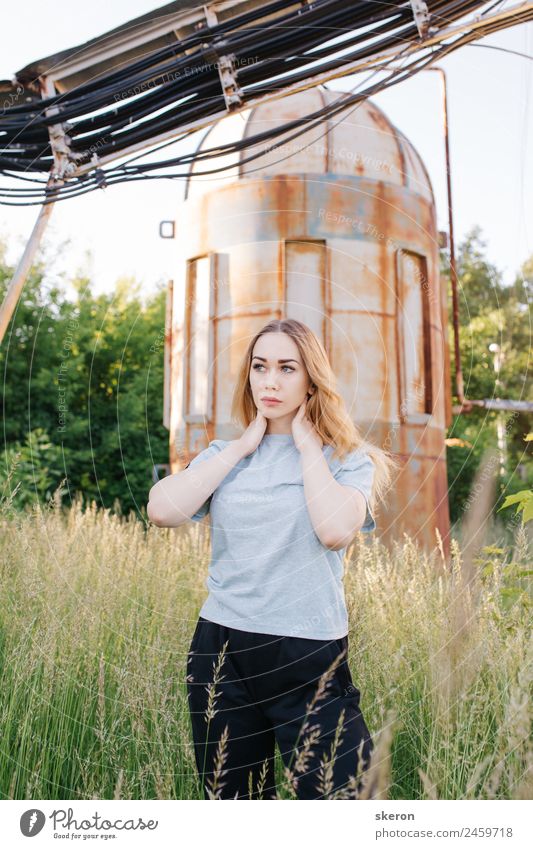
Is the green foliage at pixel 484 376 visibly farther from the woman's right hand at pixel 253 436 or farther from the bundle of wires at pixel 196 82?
the woman's right hand at pixel 253 436

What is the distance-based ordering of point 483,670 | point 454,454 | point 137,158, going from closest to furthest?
point 483,670
point 137,158
point 454,454

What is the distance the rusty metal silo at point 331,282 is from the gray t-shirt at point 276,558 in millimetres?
2744

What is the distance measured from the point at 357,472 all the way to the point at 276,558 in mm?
342

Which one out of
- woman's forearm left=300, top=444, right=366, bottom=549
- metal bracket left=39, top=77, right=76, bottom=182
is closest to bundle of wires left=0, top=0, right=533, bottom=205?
metal bracket left=39, top=77, right=76, bottom=182

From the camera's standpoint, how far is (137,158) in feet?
11.6

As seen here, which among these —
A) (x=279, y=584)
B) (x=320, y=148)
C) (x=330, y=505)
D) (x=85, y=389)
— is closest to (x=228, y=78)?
(x=320, y=148)

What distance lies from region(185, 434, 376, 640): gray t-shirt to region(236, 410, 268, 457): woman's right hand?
73 mm

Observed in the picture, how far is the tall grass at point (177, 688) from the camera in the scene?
2.31m

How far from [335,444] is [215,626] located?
2.13ft

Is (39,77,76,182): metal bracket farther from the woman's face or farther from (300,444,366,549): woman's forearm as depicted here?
(300,444,366,549): woman's forearm

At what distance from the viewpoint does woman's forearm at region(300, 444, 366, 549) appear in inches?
72.1
